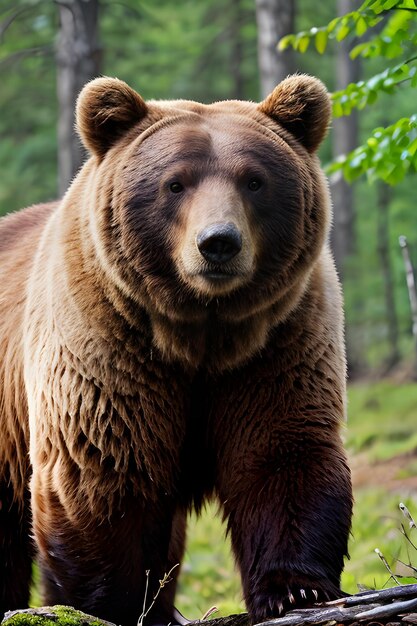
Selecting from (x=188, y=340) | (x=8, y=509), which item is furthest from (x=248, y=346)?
(x=8, y=509)

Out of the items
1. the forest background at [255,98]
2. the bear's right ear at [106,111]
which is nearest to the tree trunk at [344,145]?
the forest background at [255,98]

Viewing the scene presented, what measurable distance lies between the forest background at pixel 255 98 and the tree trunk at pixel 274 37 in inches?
0.7

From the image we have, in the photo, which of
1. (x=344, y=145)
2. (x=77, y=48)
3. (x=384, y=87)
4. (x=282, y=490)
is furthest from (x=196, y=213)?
(x=344, y=145)

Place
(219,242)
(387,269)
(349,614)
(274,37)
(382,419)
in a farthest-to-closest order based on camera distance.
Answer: (387,269) < (382,419) < (274,37) < (219,242) < (349,614)

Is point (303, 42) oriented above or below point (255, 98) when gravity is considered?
below

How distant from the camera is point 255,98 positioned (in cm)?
2589

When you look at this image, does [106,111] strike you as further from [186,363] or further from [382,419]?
[382,419]

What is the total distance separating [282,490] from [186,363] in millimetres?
760

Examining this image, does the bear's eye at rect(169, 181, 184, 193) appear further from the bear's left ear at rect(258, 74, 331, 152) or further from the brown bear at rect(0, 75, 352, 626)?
the bear's left ear at rect(258, 74, 331, 152)

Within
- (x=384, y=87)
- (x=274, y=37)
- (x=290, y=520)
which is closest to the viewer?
(x=290, y=520)

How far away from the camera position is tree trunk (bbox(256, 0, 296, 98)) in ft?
41.7

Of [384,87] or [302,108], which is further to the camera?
[384,87]

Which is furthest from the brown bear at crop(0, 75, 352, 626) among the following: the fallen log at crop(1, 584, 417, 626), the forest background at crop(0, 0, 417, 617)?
the forest background at crop(0, 0, 417, 617)

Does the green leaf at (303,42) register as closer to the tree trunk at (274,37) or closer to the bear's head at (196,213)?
the bear's head at (196,213)
